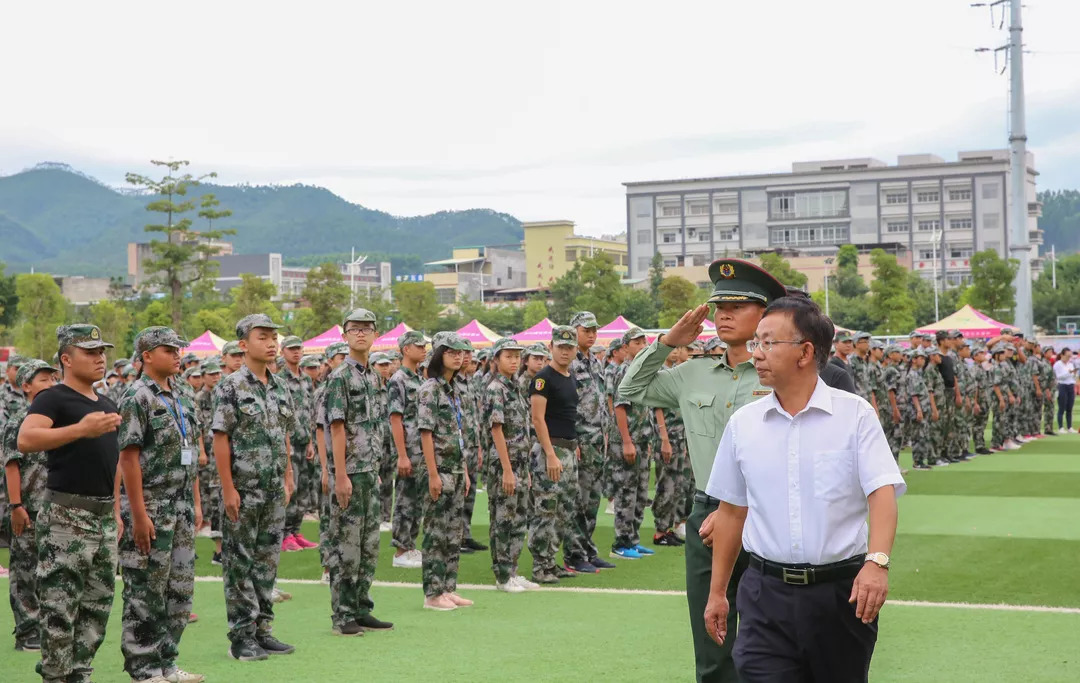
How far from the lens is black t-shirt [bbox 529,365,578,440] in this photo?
1004 centimetres

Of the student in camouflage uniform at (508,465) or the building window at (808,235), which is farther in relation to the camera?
the building window at (808,235)

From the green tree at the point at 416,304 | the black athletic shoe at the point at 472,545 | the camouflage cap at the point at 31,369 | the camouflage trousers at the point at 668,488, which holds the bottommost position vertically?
the black athletic shoe at the point at 472,545

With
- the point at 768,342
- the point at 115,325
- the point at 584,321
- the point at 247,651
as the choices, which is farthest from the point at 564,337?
the point at 115,325

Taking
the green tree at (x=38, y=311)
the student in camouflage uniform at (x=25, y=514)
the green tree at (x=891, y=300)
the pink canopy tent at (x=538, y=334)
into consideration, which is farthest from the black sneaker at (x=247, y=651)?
the green tree at (x=38, y=311)

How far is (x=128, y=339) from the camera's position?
209 feet

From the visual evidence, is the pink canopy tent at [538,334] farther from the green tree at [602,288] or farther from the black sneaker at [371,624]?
the black sneaker at [371,624]

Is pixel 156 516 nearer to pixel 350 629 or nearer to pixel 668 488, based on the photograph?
pixel 350 629

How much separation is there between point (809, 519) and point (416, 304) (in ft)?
223

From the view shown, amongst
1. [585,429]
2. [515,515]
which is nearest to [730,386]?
[515,515]

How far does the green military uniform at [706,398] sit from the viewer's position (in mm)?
5078

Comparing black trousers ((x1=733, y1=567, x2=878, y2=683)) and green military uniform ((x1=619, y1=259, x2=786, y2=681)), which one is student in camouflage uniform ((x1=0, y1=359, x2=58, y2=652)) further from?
black trousers ((x1=733, y1=567, x2=878, y2=683))

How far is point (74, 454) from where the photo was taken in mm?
6359

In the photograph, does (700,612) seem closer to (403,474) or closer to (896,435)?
(403,474)

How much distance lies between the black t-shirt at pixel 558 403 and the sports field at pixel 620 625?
4.26 ft
